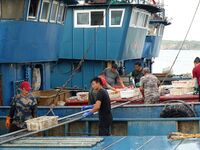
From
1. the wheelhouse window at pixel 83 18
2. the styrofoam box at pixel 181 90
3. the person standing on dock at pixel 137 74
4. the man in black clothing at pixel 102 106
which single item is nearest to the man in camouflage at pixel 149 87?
the styrofoam box at pixel 181 90

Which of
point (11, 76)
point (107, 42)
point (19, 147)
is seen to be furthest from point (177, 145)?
point (107, 42)

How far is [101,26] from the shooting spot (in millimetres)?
23000

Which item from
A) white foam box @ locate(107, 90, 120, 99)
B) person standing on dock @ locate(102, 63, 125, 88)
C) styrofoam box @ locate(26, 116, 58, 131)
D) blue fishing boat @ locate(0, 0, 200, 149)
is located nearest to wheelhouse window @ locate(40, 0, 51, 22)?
blue fishing boat @ locate(0, 0, 200, 149)

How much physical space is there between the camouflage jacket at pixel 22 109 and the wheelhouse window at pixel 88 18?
12152 mm

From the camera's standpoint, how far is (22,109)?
11.2 meters

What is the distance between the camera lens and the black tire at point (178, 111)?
13.2 metres

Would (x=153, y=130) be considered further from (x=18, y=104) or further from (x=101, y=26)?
(x=101, y=26)

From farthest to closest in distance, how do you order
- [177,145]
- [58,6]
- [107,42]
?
[107,42] < [58,6] < [177,145]

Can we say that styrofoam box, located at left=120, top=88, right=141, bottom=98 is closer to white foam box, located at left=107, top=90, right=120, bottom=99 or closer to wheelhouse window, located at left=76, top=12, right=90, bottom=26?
white foam box, located at left=107, top=90, right=120, bottom=99

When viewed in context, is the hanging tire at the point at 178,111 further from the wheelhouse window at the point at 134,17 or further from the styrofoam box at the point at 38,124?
the wheelhouse window at the point at 134,17

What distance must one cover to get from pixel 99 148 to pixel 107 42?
46.9ft

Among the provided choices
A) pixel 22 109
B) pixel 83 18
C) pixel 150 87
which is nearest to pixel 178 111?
pixel 150 87

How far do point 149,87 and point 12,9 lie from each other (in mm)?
4452

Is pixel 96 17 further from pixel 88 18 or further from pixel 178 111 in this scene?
pixel 178 111
